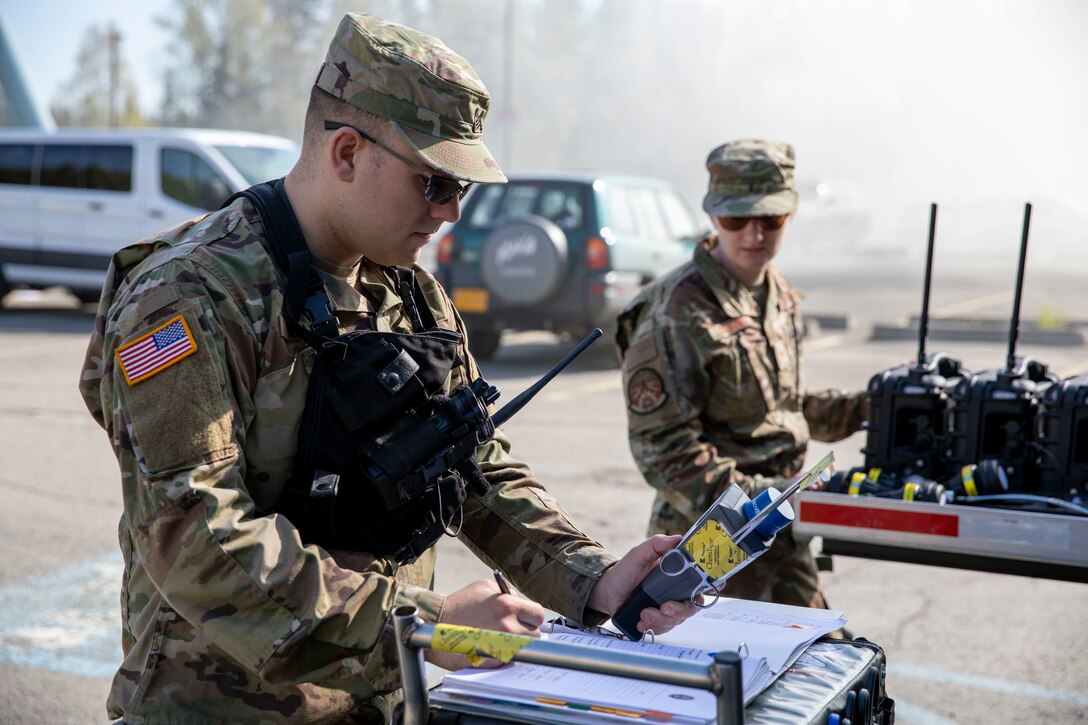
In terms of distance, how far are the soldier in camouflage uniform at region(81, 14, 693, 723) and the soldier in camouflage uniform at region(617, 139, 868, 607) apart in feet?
3.88

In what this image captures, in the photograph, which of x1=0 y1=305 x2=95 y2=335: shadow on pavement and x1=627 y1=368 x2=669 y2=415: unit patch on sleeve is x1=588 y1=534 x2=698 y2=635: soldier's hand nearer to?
x1=627 y1=368 x2=669 y2=415: unit patch on sleeve

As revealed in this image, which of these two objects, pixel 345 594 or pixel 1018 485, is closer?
pixel 345 594

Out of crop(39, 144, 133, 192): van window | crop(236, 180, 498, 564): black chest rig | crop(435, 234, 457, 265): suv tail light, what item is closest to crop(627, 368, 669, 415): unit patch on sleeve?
crop(236, 180, 498, 564): black chest rig

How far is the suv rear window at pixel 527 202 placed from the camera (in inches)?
450

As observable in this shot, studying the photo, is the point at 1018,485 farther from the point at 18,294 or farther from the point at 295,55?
the point at 295,55

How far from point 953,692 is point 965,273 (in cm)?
2305

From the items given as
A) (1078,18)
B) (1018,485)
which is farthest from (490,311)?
(1078,18)

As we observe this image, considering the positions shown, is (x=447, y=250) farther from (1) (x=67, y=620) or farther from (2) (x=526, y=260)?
(1) (x=67, y=620)

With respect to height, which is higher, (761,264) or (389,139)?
(389,139)

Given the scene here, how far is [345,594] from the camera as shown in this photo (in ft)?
5.61

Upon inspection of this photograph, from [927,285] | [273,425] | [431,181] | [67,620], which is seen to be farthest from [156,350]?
[67,620]

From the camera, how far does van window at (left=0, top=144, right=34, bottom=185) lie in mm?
A: 14883

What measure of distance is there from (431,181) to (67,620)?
3.55m

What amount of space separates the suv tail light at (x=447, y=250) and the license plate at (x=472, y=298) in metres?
0.37
